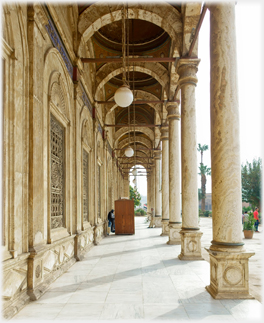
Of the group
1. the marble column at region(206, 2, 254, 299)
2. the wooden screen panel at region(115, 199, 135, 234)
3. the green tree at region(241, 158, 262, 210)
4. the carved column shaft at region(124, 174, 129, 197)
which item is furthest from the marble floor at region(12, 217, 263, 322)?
the carved column shaft at region(124, 174, 129, 197)

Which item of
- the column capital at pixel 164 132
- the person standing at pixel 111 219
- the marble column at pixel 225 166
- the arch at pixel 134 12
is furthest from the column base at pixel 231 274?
the person standing at pixel 111 219

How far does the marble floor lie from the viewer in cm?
433

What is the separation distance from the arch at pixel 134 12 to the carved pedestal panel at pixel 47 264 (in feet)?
20.7

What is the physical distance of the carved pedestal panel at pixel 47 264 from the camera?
5.00 m

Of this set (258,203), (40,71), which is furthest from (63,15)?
(258,203)

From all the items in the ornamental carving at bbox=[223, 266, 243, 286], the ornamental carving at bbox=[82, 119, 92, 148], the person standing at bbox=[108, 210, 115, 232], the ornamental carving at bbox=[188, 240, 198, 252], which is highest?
the ornamental carving at bbox=[82, 119, 92, 148]

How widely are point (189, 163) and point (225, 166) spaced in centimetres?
368

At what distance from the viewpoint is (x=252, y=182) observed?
38438mm

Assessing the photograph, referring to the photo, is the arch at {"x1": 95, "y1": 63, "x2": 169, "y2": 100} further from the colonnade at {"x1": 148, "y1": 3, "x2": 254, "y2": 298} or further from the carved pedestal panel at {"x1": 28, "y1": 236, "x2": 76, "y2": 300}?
the carved pedestal panel at {"x1": 28, "y1": 236, "x2": 76, "y2": 300}

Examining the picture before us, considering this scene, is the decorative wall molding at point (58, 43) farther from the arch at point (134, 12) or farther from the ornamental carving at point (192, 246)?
the ornamental carving at point (192, 246)

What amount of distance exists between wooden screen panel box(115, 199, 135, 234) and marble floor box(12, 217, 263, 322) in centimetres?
778

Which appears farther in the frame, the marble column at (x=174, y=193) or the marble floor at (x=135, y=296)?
the marble column at (x=174, y=193)

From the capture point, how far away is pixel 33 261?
5.00 m

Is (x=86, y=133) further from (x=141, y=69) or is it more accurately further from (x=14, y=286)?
(x=14, y=286)
